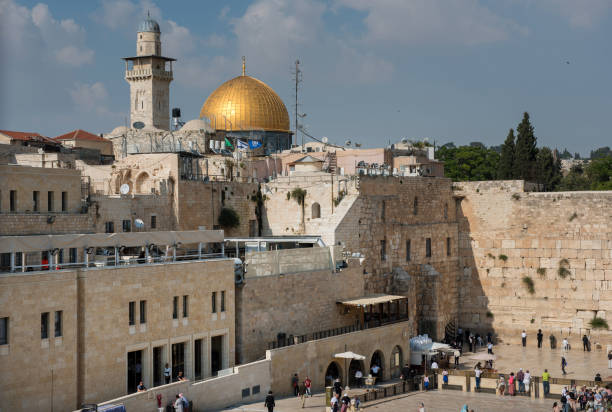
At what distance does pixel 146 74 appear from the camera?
5141 cm

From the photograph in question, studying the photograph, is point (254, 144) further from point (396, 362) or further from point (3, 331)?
point (3, 331)

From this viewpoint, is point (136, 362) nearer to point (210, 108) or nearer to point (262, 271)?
point (262, 271)

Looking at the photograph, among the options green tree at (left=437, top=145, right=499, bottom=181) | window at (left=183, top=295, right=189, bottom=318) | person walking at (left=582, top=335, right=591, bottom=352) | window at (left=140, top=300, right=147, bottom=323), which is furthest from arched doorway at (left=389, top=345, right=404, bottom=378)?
green tree at (left=437, top=145, right=499, bottom=181)

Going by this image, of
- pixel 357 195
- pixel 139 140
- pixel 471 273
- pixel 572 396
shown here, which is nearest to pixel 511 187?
pixel 471 273

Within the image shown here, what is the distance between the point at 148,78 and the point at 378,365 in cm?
2737

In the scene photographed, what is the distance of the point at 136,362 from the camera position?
23.8 metres

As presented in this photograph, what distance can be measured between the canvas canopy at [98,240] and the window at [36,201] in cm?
346

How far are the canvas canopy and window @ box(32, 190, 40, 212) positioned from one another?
3465 mm

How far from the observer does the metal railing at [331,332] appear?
2741 cm

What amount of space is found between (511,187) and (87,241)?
2240 cm

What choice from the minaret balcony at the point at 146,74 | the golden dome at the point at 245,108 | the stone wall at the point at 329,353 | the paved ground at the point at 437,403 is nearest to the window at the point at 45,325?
the paved ground at the point at 437,403

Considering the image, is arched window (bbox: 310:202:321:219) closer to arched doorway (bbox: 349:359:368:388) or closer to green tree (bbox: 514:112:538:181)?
arched doorway (bbox: 349:359:368:388)

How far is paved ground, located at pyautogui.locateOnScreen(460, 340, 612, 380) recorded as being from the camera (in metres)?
32.6

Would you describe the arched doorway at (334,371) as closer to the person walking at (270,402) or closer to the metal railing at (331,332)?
the metal railing at (331,332)
